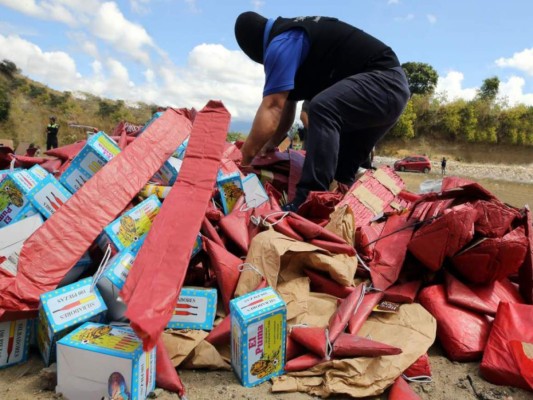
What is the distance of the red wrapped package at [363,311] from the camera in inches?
56.8

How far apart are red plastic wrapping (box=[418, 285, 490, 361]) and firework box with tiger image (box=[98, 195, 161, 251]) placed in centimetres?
126

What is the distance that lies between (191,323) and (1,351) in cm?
63

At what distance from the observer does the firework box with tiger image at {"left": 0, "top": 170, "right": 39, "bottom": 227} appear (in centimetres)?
181

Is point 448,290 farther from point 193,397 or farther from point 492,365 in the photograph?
point 193,397

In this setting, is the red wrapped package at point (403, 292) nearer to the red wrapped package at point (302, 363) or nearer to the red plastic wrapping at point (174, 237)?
the red wrapped package at point (302, 363)

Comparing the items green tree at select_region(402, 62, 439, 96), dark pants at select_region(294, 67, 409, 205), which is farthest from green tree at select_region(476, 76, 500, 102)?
dark pants at select_region(294, 67, 409, 205)

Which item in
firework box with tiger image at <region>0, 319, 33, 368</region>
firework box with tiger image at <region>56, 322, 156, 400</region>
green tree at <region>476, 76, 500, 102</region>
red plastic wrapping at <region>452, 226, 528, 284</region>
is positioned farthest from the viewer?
green tree at <region>476, 76, 500, 102</region>

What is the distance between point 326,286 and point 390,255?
0.36 metres

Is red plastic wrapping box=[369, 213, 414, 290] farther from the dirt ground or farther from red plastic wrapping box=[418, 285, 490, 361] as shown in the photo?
the dirt ground

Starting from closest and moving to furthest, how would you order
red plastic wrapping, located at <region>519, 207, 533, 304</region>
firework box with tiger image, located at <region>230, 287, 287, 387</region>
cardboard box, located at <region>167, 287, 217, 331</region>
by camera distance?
firework box with tiger image, located at <region>230, 287, 287, 387</region>, cardboard box, located at <region>167, 287, 217, 331</region>, red plastic wrapping, located at <region>519, 207, 533, 304</region>

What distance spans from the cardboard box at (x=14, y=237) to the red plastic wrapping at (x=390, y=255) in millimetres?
1466

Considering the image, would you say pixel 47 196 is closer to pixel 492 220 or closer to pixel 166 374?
pixel 166 374

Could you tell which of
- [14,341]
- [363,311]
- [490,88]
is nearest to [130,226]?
[14,341]

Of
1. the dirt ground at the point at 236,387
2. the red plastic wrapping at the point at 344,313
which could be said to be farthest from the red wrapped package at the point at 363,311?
the dirt ground at the point at 236,387
